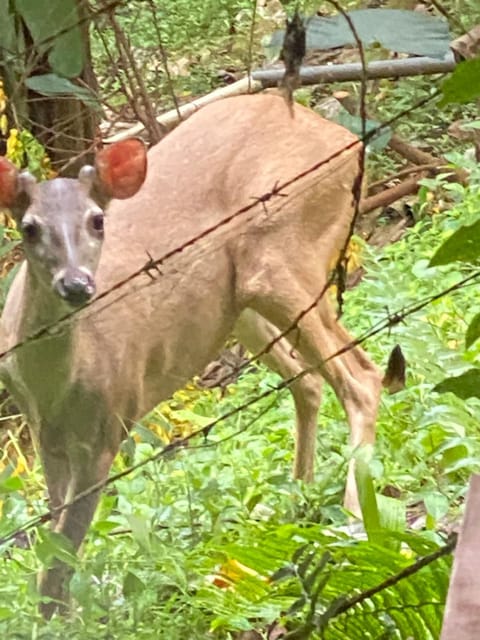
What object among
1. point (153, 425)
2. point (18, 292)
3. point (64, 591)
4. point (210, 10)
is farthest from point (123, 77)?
point (64, 591)

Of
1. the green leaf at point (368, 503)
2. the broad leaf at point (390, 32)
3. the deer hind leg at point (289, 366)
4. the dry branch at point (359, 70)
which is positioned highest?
the broad leaf at point (390, 32)

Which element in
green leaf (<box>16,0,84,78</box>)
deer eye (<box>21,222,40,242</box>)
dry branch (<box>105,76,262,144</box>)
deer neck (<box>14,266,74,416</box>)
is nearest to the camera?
green leaf (<box>16,0,84,78</box>)

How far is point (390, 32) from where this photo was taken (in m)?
1.40

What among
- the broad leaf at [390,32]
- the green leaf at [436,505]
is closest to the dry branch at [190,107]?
the green leaf at [436,505]

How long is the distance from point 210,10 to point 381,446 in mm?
1049

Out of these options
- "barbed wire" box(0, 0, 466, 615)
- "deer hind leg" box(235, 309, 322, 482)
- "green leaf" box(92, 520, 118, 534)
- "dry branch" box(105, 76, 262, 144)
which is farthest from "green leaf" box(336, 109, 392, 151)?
"deer hind leg" box(235, 309, 322, 482)

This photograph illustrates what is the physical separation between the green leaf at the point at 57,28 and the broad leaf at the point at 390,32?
0.90 feet

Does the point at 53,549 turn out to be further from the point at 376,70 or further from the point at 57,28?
the point at 376,70

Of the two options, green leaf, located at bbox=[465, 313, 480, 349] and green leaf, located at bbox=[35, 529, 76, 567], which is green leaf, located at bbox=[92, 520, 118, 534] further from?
green leaf, located at bbox=[465, 313, 480, 349]

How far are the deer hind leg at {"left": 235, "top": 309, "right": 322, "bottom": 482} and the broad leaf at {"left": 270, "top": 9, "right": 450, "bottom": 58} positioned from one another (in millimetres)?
1718

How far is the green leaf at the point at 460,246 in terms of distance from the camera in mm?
1220

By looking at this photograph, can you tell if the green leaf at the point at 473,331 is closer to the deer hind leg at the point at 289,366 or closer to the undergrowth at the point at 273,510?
the undergrowth at the point at 273,510

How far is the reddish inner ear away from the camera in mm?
2180

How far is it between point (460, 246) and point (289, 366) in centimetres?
212
